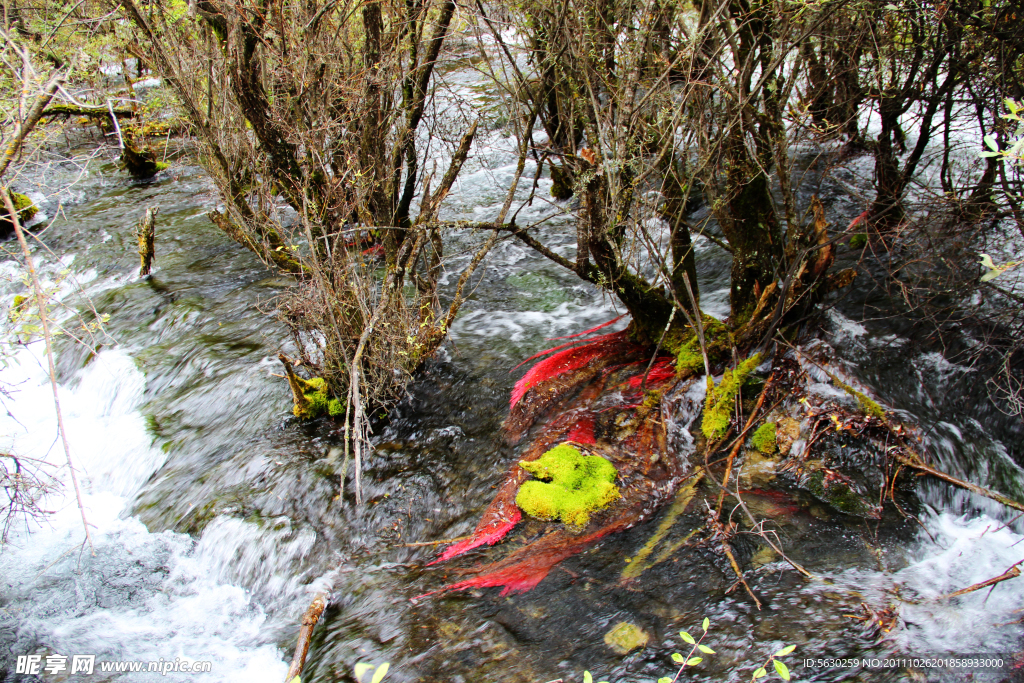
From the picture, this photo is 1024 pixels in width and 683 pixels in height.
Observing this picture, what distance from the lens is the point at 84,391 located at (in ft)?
23.4

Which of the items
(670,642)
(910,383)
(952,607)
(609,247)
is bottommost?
(670,642)

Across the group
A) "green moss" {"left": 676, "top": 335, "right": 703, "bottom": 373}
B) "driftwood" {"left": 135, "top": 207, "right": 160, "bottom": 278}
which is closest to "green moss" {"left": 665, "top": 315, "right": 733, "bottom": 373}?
"green moss" {"left": 676, "top": 335, "right": 703, "bottom": 373}

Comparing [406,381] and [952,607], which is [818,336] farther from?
[406,381]

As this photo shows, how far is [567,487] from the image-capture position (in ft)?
13.8

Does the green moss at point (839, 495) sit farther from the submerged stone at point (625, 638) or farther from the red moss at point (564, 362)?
the red moss at point (564, 362)

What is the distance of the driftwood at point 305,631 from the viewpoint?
343 centimetres

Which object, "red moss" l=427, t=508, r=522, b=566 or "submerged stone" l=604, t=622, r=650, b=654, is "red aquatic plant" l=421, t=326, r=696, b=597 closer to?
"red moss" l=427, t=508, r=522, b=566

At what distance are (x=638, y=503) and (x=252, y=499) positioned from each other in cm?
302

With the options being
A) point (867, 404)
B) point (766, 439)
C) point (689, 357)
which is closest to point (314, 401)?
point (689, 357)

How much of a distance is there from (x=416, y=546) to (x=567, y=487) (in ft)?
3.74

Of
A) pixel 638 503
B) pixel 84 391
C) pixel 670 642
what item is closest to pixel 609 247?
pixel 638 503

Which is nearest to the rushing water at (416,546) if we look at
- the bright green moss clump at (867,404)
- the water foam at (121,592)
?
the water foam at (121,592)

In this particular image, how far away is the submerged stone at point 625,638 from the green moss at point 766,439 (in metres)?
1.73

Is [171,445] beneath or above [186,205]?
beneath
